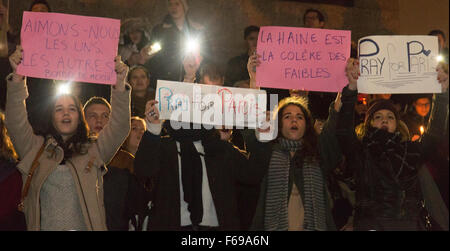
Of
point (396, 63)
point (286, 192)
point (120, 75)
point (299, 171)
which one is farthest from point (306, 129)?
point (120, 75)

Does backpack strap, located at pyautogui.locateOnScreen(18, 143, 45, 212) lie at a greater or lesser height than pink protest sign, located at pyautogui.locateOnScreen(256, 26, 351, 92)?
lesser

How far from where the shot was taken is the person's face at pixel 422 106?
22.6 ft

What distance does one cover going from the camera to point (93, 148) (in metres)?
4.54

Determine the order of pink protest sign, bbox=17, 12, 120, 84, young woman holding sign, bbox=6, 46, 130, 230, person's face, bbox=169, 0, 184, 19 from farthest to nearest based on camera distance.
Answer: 1. person's face, bbox=169, 0, 184, 19
2. pink protest sign, bbox=17, 12, 120, 84
3. young woman holding sign, bbox=6, 46, 130, 230

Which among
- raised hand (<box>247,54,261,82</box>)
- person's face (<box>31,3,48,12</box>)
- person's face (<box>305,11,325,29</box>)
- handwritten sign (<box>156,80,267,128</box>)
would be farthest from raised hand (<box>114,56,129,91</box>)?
person's face (<box>305,11,325,29</box>)

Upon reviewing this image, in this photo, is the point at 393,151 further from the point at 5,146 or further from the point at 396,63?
the point at 5,146

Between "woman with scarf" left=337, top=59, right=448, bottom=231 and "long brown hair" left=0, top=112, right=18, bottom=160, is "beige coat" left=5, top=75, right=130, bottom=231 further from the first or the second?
"woman with scarf" left=337, top=59, right=448, bottom=231

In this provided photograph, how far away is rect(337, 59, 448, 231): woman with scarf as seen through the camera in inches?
180

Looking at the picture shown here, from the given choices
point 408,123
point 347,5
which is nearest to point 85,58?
point 408,123

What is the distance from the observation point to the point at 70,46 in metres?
4.84

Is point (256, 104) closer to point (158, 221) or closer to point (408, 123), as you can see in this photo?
point (158, 221)

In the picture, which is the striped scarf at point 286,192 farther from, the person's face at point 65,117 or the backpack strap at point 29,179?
the backpack strap at point 29,179

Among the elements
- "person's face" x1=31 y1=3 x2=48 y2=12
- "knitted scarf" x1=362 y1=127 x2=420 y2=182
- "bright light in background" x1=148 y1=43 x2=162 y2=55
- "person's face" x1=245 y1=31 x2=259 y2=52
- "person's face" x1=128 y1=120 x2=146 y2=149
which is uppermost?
"person's face" x1=31 y1=3 x2=48 y2=12

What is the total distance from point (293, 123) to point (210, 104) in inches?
25.0
